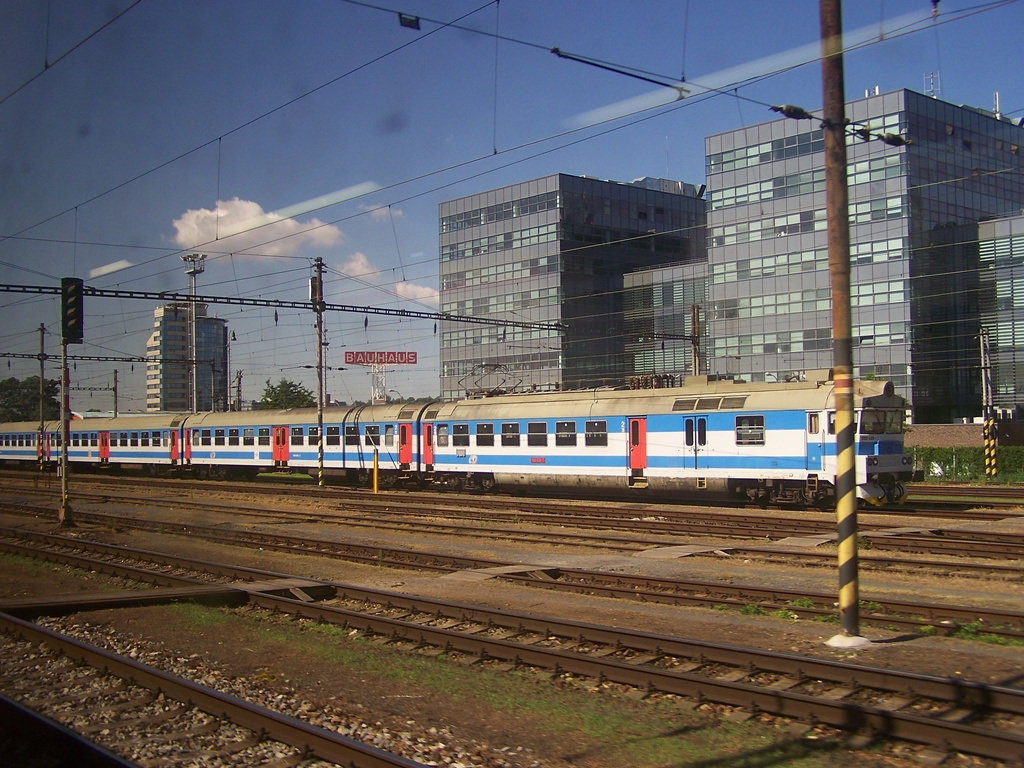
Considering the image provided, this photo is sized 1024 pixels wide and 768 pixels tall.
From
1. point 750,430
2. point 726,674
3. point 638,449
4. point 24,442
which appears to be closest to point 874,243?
point 638,449

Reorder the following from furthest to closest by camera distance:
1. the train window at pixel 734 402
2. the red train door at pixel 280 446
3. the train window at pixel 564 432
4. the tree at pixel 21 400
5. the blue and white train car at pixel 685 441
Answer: the tree at pixel 21 400 → the red train door at pixel 280 446 → the train window at pixel 564 432 → the train window at pixel 734 402 → the blue and white train car at pixel 685 441

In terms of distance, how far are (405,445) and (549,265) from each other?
3903cm

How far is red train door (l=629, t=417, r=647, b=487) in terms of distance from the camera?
27484 mm

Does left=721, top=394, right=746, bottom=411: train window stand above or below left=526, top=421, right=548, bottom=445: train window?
above

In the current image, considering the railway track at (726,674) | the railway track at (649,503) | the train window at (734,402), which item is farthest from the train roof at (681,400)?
the railway track at (726,674)

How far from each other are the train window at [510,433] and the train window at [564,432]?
6.43 feet

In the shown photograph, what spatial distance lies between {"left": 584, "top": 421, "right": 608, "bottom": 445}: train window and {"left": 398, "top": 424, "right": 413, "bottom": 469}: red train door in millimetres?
9522

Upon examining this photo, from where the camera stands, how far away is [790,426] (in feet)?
78.6

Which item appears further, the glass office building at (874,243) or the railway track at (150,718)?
the glass office building at (874,243)

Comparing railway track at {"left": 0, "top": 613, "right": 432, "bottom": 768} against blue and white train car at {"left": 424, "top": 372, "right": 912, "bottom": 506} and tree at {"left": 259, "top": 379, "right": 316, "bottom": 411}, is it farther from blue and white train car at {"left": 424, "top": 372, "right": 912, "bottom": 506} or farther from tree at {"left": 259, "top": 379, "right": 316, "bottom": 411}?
tree at {"left": 259, "top": 379, "right": 316, "bottom": 411}

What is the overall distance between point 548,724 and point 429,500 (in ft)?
77.9

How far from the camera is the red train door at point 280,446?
139 ft

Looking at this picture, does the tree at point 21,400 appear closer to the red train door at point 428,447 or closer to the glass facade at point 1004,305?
the red train door at point 428,447

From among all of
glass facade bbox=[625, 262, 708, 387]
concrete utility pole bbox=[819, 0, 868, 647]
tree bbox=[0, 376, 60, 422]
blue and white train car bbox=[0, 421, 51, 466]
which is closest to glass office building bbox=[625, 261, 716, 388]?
glass facade bbox=[625, 262, 708, 387]
